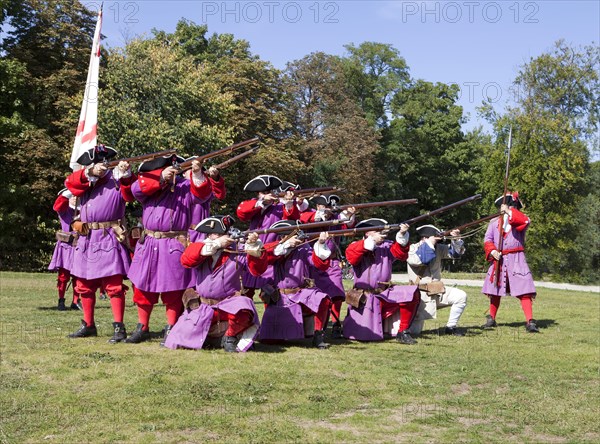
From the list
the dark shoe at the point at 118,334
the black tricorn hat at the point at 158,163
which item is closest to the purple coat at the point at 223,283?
the dark shoe at the point at 118,334

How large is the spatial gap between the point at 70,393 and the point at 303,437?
2.72 metres

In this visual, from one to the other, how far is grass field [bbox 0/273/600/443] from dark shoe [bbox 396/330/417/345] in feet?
0.95

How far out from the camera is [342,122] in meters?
47.0

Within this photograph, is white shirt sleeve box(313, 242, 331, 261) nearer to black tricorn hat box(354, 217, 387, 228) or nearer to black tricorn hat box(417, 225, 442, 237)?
black tricorn hat box(354, 217, 387, 228)

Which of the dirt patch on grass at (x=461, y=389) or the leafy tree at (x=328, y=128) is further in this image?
the leafy tree at (x=328, y=128)

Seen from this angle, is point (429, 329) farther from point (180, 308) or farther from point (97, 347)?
point (97, 347)

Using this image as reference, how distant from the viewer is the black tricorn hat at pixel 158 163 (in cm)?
1027

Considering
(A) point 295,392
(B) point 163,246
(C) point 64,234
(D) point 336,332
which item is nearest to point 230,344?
(B) point 163,246

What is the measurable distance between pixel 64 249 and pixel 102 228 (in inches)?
178

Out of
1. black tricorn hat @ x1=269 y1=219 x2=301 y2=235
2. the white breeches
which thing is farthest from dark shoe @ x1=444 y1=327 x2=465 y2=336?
black tricorn hat @ x1=269 y1=219 x2=301 y2=235

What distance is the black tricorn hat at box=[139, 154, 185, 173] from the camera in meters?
10.3

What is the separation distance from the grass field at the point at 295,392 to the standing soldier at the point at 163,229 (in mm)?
812

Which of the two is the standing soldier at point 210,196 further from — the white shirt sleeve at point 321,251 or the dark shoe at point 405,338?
the dark shoe at point 405,338

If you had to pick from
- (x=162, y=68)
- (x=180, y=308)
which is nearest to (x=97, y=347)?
(x=180, y=308)
